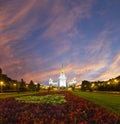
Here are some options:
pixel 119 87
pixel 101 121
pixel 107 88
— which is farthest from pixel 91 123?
pixel 107 88

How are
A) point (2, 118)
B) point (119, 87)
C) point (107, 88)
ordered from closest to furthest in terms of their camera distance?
point (2, 118), point (119, 87), point (107, 88)

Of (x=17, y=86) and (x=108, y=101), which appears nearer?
(x=108, y=101)

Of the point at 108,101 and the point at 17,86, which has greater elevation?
the point at 17,86

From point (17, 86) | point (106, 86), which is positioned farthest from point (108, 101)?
point (17, 86)

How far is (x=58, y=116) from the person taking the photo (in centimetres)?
1147

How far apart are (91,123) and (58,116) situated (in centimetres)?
194

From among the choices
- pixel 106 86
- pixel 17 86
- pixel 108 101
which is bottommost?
pixel 108 101

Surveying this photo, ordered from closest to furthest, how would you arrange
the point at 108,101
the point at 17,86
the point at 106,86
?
the point at 108,101 < the point at 106,86 < the point at 17,86

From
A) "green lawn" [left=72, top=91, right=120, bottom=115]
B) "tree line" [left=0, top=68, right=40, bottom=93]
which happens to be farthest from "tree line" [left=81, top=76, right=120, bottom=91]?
"green lawn" [left=72, top=91, right=120, bottom=115]

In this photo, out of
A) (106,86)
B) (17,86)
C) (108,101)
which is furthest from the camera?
(17,86)

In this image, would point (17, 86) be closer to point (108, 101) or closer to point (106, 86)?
point (106, 86)

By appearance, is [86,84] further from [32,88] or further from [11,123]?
[11,123]

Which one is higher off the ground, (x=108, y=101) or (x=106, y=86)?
(x=106, y=86)

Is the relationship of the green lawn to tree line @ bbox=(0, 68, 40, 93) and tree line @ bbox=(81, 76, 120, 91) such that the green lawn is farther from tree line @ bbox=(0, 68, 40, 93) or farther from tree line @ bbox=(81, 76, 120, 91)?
tree line @ bbox=(81, 76, 120, 91)
